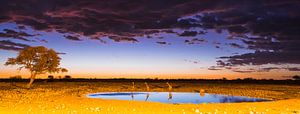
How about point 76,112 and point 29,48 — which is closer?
point 76,112

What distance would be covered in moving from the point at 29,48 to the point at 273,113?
148 ft

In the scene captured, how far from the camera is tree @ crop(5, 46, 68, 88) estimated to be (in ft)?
190

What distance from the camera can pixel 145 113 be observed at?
20.6 meters

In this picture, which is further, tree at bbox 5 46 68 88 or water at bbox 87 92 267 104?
tree at bbox 5 46 68 88

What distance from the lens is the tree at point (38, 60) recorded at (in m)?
57.9

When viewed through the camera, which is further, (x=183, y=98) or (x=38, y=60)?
(x=38, y=60)

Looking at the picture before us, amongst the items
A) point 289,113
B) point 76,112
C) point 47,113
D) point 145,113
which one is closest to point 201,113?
point 145,113

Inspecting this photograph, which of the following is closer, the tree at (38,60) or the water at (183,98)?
the water at (183,98)

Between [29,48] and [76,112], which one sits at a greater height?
[29,48]

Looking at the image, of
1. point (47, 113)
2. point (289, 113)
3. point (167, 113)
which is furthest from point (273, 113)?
point (47, 113)

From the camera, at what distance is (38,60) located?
58531mm

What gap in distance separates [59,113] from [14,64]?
136ft

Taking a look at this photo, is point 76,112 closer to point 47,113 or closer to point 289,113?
point 47,113

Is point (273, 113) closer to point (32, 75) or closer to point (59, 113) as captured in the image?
point (59, 113)
